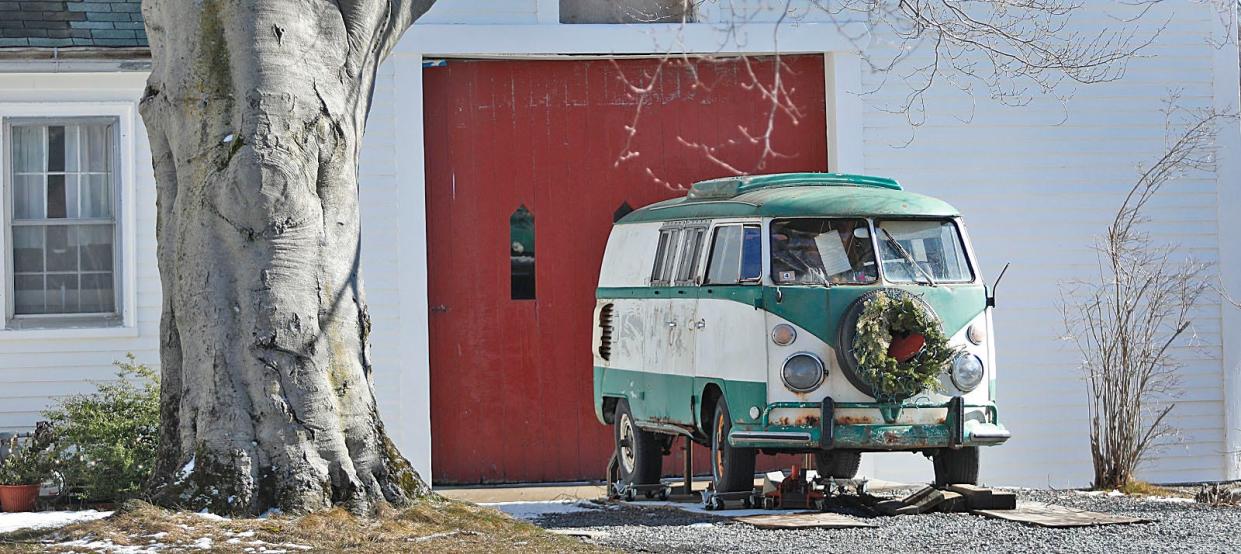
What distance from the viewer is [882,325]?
998 cm

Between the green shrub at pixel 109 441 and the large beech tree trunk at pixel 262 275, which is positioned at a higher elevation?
the large beech tree trunk at pixel 262 275

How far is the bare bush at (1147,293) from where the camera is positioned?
512 inches

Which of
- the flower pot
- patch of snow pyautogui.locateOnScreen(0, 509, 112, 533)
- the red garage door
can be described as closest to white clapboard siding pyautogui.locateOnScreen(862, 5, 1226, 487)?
the red garage door

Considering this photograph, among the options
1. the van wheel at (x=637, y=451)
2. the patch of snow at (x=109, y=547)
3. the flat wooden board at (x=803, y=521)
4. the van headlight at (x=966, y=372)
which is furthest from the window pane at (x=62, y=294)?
the van headlight at (x=966, y=372)

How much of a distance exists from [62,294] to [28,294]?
0.82 ft

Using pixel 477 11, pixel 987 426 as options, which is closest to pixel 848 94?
pixel 477 11

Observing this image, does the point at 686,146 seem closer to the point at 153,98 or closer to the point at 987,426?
the point at 987,426

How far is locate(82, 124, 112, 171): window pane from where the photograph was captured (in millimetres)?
12695

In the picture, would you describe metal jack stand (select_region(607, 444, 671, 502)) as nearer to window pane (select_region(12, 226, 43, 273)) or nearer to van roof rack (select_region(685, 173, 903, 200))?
van roof rack (select_region(685, 173, 903, 200))

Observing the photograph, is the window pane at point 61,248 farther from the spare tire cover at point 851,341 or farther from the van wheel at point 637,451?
the spare tire cover at point 851,341

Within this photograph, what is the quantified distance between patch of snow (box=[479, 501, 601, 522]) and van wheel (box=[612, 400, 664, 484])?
381mm

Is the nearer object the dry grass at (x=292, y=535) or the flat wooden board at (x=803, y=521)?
the dry grass at (x=292, y=535)

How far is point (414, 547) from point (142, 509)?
139cm

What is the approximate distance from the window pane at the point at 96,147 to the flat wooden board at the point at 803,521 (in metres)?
5.87
